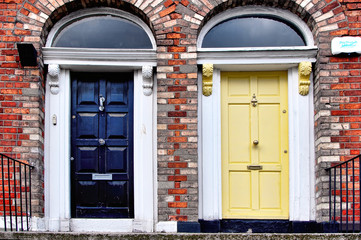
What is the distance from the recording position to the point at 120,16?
263 inches

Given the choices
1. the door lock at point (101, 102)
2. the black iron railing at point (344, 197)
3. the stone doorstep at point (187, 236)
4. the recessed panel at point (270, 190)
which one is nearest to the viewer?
the stone doorstep at point (187, 236)

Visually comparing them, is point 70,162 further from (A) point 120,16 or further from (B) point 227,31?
(B) point 227,31

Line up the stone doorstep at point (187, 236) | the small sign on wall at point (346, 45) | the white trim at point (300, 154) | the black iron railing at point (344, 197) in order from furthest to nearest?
the white trim at point (300, 154) → the small sign on wall at point (346, 45) → the black iron railing at point (344, 197) → the stone doorstep at point (187, 236)

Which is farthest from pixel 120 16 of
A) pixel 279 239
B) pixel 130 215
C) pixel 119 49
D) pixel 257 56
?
pixel 279 239

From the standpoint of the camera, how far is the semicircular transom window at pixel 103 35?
21.7 feet

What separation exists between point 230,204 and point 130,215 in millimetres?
1289

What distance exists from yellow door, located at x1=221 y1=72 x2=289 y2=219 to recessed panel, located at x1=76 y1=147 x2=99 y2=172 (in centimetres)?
166

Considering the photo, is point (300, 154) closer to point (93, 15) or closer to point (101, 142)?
point (101, 142)

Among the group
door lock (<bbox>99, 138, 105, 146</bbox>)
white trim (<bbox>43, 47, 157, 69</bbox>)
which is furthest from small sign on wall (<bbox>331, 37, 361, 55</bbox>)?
door lock (<bbox>99, 138, 105, 146</bbox>)

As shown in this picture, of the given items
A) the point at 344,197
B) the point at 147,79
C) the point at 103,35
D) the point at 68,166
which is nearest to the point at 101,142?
the point at 68,166

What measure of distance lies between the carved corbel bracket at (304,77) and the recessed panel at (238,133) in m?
0.72

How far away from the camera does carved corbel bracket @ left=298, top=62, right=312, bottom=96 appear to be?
6.32 metres

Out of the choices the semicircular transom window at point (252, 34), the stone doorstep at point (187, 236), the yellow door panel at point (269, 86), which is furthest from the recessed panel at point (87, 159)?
the yellow door panel at point (269, 86)

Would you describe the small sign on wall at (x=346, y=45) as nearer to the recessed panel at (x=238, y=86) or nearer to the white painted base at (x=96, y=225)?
the recessed panel at (x=238, y=86)
